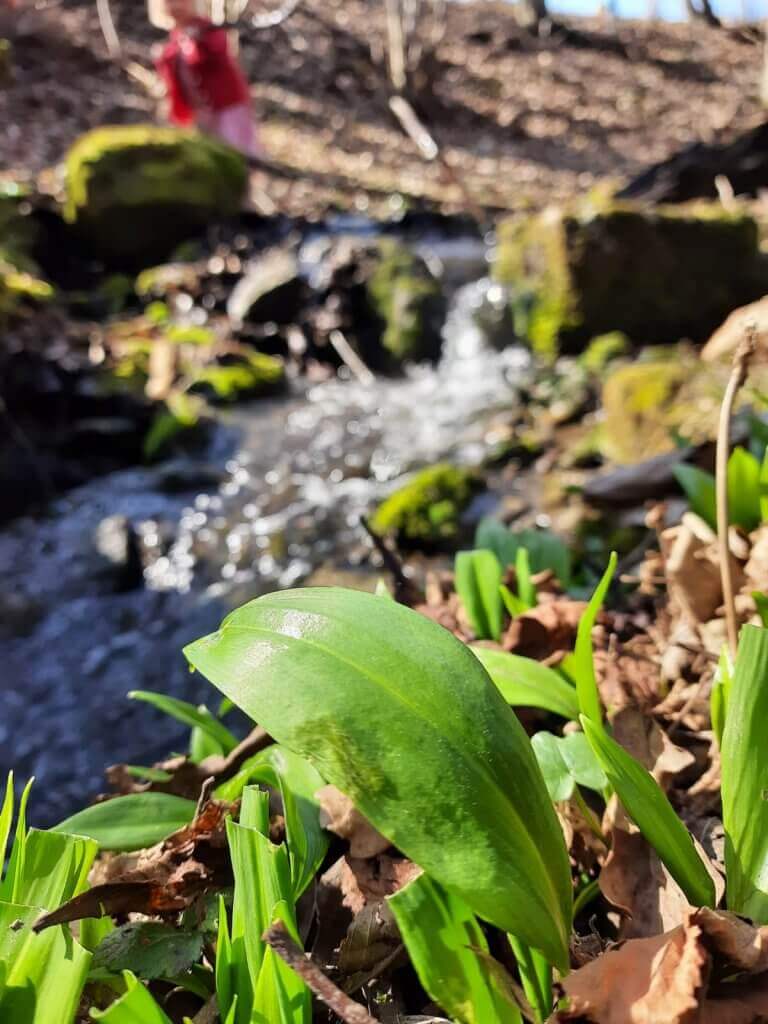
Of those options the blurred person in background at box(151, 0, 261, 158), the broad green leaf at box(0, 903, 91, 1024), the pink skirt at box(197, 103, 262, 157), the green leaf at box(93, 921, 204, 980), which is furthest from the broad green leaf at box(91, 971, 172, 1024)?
the pink skirt at box(197, 103, 262, 157)

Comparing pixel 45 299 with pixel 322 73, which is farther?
pixel 322 73

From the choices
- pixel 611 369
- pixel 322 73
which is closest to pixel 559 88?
pixel 322 73

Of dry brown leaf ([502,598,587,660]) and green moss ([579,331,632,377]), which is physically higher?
dry brown leaf ([502,598,587,660])

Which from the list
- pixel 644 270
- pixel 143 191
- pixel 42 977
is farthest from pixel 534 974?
pixel 143 191

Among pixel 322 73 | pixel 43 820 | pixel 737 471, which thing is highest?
pixel 322 73

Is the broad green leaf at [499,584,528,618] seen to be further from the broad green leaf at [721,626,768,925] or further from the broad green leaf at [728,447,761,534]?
the broad green leaf at [721,626,768,925]

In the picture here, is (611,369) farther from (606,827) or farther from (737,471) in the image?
(606,827)
